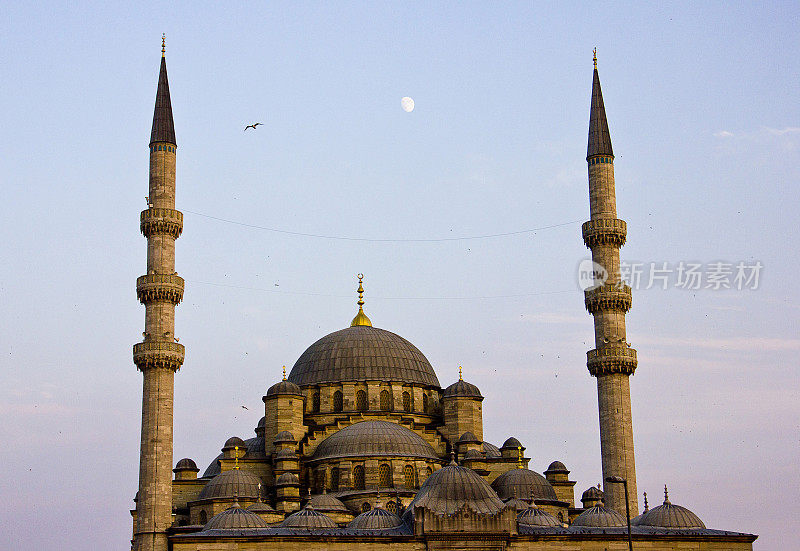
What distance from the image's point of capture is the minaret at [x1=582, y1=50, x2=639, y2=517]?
4322 centimetres

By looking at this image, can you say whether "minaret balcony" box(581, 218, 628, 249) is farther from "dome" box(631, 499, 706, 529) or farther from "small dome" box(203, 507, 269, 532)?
"small dome" box(203, 507, 269, 532)

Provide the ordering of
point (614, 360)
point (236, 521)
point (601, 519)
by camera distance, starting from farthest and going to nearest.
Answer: point (614, 360) < point (601, 519) < point (236, 521)

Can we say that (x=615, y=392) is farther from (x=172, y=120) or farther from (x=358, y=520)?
(x=172, y=120)

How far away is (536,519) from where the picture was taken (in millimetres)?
39656

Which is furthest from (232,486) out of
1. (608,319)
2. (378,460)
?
(608,319)

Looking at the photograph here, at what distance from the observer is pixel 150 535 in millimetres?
40094

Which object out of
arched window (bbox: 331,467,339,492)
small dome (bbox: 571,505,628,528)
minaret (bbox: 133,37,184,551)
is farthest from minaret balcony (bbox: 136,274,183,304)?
small dome (bbox: 571,505,628,528)

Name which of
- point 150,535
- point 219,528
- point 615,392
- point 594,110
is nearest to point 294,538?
point 219,528

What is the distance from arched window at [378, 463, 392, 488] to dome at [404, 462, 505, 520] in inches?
268

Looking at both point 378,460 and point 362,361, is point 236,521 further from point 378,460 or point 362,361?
point 362,361

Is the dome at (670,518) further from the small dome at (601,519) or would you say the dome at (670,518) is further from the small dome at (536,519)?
the small dome at (536,519)

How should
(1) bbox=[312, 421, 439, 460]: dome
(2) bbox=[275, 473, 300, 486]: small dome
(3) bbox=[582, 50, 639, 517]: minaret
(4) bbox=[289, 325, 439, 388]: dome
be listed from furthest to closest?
(4) bbox=[289, 325, 439, 388]: dome < (1) bbox=[312, 421, 439, 460]: dome < (2) bbox=[275, 473, 300, 486]: small dome < (3) bbox=[582, 50, 639, 517]: minaret

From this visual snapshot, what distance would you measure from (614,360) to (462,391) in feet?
29.7

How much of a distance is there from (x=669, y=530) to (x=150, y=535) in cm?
1800
